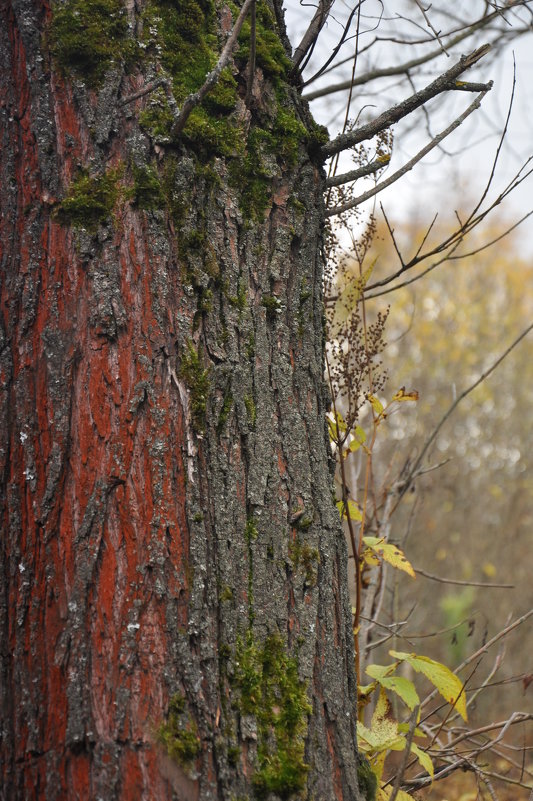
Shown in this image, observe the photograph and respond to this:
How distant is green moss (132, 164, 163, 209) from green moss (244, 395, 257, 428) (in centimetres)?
48

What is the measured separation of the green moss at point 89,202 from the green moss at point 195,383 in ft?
1.16

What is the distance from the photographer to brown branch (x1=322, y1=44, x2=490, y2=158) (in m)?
1.77

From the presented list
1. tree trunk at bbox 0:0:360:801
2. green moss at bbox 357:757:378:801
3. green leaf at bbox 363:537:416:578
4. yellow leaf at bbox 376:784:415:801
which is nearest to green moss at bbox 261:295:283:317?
tree trunk at bbox 0:0:360:801

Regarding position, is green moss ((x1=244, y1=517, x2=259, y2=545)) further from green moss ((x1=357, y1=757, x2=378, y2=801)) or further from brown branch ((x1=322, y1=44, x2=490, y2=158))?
brown branch ((x1=322, y1=44, x2=490, y2=158))

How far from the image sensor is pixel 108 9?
1.57 metres

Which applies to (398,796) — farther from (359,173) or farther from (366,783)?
(359,173)

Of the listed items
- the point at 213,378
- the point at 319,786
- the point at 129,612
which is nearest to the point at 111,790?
the point at 129,612

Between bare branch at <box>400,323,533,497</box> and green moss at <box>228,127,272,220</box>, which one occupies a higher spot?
green moss at <box>228,127,272,220</box>

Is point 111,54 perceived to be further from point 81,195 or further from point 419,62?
point 419,62

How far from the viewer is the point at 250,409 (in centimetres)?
151

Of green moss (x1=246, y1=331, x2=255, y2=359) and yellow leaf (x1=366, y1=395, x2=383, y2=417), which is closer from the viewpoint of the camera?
green moss (x1=246, y1=331, x2=255, y2=359)

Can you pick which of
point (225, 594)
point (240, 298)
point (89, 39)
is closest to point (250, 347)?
point (240, 298)

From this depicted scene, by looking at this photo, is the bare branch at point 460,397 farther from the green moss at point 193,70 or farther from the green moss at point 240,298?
the green moss at point 193,70

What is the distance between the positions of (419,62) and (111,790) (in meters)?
3.14
